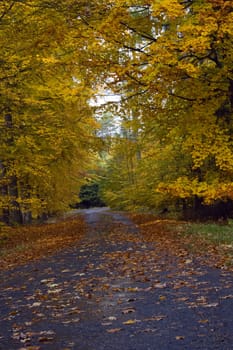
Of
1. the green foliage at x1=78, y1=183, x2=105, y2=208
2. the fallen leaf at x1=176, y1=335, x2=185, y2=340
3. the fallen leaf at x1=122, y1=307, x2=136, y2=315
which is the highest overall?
the green foliage at x1=78, y1=183, x2=105, y2=208

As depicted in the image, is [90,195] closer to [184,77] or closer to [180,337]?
[184,77]

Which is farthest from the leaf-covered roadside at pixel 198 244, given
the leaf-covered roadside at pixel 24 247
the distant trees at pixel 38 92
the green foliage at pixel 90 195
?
the green foliage at pixel 90 195

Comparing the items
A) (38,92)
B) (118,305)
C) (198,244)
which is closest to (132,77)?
(198,244)

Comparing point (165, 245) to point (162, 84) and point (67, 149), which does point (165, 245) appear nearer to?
point (162, 84)

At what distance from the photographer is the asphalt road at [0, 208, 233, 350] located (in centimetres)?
470

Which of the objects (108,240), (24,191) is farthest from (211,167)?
(24,191)

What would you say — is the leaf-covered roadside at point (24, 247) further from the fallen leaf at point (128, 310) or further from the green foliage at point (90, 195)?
the green foliage at point (90, 195)

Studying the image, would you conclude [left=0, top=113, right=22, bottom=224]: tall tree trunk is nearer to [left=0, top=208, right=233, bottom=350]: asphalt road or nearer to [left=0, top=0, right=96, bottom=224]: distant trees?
[left=0, top=0, right=96, bottom=224]: distant trees

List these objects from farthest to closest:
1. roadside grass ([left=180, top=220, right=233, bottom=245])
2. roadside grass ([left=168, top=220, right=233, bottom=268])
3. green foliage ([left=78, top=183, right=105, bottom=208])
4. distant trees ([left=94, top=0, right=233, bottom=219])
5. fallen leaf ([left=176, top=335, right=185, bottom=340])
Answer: green foliage ([left=78, top=183, right=105, bottom=208]) < roadside grass ([left=180, top=220, right=233, bottom=245]) < distant trees ([left=94, top=0, right=233, bottom=219]) < roadside grass ([left=168, top=220, right=233, bottom=268]) < fallen leaf ([left=176, top=335, right=185, bottom=340])

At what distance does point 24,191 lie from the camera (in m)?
22.7

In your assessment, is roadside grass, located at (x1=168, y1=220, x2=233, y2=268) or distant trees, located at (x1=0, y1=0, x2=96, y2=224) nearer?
roadside grass, located at (x1=168, y1=220, x2=233, y2=268)

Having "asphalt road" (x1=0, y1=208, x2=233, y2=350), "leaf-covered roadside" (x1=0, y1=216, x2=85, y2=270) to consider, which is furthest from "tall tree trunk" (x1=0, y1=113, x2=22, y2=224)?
"asphalt road" (x1=0, y1=208, x2=233, y2=350)

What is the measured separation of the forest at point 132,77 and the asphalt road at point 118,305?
4.88 m

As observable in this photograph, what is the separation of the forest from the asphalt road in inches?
192
